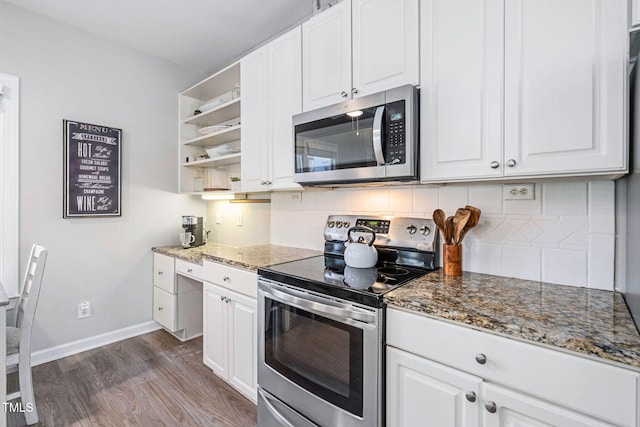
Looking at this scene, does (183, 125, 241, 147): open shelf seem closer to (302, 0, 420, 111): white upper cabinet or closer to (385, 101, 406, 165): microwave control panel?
(302, 0, 420, 111): white upper cabinet

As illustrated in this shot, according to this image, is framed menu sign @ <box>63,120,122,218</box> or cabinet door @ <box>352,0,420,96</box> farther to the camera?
framed menu sign @ <box>63,120,122,218</box>

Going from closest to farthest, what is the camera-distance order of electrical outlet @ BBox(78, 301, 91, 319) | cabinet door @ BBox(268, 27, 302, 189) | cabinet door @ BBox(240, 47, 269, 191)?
cabinet door @ BBox(268, 27, 302, 189) → cabinet door @ BBox(240, 47, 269, 191) → electrical outlet @ BBox(78, 301, 91, 319)

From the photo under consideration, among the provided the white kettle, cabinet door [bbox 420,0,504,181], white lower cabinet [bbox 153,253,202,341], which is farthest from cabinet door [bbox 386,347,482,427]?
white lower cabinet [bbox 153,253,202,341]

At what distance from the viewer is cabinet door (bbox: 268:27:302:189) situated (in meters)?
1.97

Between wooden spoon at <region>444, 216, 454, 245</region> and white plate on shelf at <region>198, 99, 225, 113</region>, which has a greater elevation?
white plate on shelf at <region>198, 99, 225, 113</region>

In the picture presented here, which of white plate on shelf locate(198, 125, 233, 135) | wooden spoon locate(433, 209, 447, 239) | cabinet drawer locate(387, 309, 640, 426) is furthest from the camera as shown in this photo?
white plate on shelf locate(198, 125, 233, 135)

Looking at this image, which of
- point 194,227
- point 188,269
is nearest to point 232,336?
→ point 188,269

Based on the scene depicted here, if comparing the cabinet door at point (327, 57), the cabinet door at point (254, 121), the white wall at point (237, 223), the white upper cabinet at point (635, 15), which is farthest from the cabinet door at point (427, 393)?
the white wall at point (237, 223)

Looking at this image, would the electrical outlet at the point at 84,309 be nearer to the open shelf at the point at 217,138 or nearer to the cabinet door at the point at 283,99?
the open shelf at the point at 217,138

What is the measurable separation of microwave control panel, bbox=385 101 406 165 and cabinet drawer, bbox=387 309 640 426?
0.70m

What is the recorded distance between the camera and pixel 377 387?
118 centimetres

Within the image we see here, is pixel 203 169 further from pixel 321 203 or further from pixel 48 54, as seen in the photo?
pixel 321 203

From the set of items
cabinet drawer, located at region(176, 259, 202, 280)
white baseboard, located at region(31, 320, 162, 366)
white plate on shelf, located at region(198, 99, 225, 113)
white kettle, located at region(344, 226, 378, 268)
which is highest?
white plate on shelf, located at region(198, 99, 225, 113)

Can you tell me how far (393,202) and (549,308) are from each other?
0.97 m
